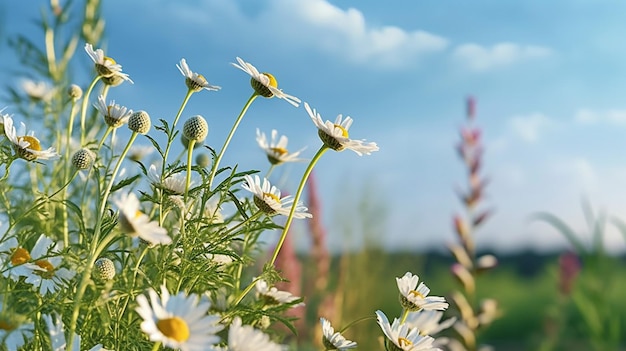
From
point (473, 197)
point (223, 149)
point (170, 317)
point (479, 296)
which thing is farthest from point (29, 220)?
point (479, 296)

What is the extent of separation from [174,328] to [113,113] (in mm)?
310

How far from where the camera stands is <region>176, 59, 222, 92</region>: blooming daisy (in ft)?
2.34

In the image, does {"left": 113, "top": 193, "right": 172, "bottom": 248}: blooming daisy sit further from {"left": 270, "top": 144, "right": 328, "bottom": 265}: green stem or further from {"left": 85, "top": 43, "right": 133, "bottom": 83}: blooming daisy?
{"left": 85, "top": 43, "right": 133, "bottom": 83}: blooming daisy

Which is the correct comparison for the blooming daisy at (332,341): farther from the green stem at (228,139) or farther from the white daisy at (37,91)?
the white daisy at (37,91)

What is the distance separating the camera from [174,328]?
0.48m

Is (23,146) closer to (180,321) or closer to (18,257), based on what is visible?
(18,257)

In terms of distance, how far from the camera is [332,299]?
2.56m

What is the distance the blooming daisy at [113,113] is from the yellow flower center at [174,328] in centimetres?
29

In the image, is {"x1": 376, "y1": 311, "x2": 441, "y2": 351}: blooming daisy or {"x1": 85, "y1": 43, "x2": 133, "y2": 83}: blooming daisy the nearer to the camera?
{"x1": 376, "y1": 311, "x2": 441, "y2": 351}: blooming daisy

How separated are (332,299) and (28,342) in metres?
1.93

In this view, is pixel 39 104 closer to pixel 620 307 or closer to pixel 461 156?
pixel 461 156

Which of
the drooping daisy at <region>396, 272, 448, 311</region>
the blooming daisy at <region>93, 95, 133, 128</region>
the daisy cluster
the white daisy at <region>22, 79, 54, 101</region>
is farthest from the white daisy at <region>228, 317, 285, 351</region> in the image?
the white daisy at <region>22, 79, 54, 101</region>

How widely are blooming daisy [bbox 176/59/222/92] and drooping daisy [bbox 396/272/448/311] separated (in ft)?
0.79

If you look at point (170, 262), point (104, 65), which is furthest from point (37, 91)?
point (170, 262)
